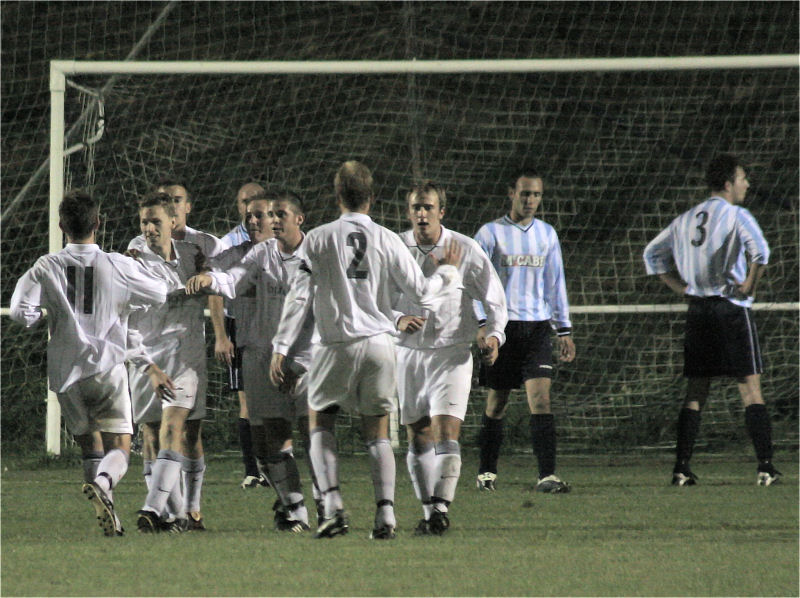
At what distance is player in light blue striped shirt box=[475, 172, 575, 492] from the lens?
8023 mm

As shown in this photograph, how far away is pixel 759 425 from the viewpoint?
324 inches

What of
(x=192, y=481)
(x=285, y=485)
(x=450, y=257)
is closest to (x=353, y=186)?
(x=450, y=257)

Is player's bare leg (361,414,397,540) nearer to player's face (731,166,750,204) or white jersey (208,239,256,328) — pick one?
white jersey (208,239,256,328)

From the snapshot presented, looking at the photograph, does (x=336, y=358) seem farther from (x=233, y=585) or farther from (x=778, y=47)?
(x=778, y=47)

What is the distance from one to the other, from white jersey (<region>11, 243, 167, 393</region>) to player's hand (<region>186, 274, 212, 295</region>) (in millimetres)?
197

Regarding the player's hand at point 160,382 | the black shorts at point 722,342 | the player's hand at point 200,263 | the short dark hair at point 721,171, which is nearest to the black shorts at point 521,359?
the black shorts at point 722,342

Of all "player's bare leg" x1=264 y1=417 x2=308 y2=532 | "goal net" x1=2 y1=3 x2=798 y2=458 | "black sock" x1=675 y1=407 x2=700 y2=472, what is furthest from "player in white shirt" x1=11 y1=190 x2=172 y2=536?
"goal net" x1=2 y1=3 x2=798 y2=458

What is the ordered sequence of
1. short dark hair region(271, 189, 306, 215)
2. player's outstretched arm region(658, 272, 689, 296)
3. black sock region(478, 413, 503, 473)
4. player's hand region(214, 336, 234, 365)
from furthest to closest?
player's outstretched arm region(658, 272, 689, 296) → black sock region(478, 413, 503, 473) → player's hand region(214, 336, 234, 365) → short dark hair region(271, 189, 306, 215)

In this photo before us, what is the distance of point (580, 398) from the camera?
11578mm

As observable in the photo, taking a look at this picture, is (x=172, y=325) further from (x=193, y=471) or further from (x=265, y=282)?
(x=193, y=471)

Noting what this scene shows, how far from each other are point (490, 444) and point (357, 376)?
2.41m

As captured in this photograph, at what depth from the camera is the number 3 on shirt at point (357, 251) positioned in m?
5.84

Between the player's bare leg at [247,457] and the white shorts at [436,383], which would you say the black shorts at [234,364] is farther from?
the white shorts at [436,383]

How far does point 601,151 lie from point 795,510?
28.2 feet
